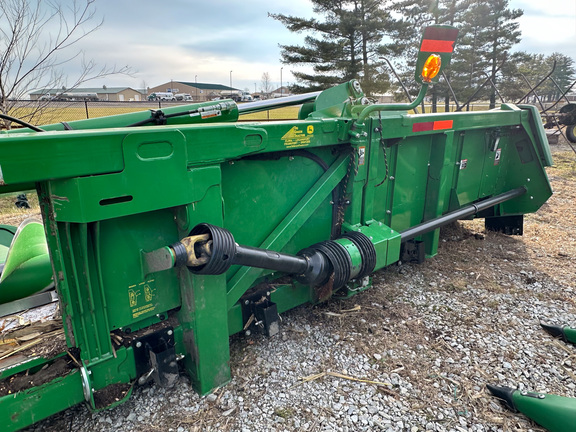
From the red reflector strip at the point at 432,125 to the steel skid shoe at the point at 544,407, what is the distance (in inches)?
77.4

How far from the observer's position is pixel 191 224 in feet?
6.64

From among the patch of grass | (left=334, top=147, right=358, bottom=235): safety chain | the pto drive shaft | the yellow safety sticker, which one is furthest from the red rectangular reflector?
the patch of grass

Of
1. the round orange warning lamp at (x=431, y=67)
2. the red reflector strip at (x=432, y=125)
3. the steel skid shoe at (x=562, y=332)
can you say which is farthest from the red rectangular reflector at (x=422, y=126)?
the steel skid shoe at (x=562, y=332)

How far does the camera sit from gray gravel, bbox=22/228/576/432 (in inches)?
83.5

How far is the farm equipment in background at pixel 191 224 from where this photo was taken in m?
1.74

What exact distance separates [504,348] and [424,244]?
4.57 ft

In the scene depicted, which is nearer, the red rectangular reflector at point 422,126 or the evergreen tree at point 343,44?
the red rectangular reflector at point 422,126

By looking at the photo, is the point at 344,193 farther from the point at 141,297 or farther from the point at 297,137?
the point at 141,297

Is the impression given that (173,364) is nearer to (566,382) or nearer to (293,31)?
(566,382)

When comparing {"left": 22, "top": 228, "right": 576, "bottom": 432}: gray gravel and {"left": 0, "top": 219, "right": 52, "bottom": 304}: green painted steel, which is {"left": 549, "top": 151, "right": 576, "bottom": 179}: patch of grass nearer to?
{"left": 22, "top": 228, "right": 576, "bottom": 432}: gray gravel

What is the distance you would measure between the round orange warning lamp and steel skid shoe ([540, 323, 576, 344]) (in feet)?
6.50

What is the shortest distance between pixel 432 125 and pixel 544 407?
2216mm

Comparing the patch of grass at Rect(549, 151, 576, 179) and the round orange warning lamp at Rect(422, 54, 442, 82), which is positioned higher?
the round orange warning lamp at Rect(422, 54, 442, 82)

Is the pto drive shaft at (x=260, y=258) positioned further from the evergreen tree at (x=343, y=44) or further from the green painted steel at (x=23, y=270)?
the evergreen tree at (x=343, y=44)
